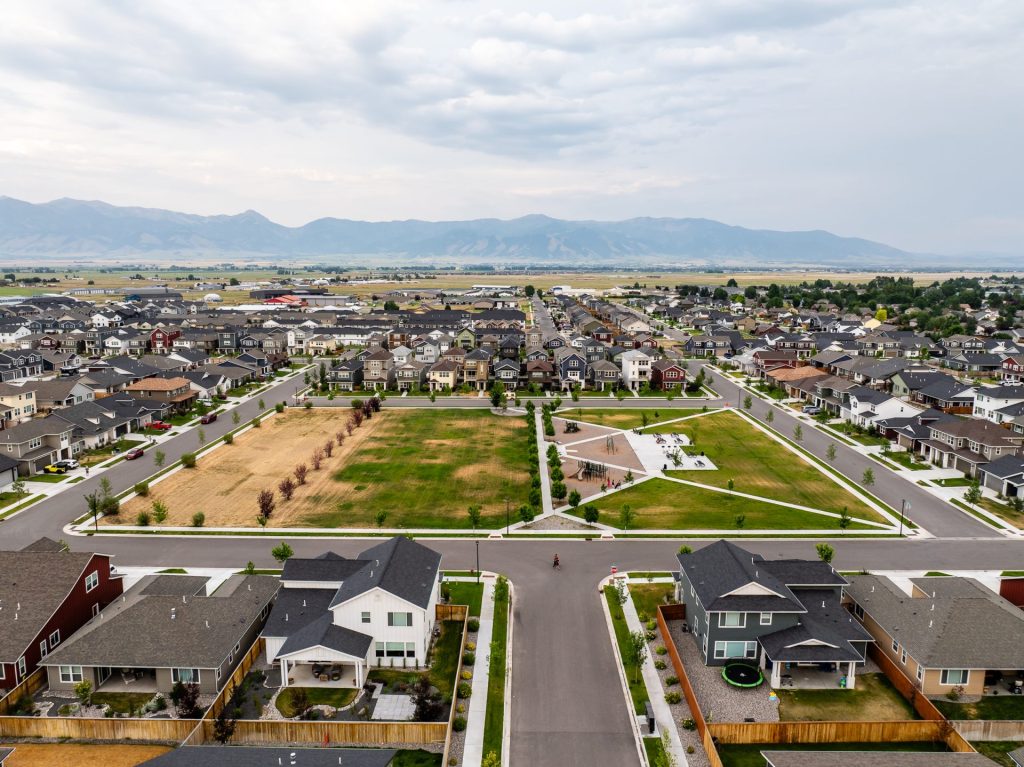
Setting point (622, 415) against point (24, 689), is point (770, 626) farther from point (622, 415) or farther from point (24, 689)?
point (622, 415)

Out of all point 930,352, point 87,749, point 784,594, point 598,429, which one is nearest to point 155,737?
point 87,749

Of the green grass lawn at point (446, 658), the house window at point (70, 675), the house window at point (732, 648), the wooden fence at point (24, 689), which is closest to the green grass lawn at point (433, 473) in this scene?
the green grass lawn at point (446, 658)

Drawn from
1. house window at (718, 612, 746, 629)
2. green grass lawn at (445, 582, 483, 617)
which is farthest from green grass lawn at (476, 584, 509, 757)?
house window at (718, 612, 746, 629)

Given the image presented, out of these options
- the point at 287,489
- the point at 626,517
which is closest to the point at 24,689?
the point at 287,489

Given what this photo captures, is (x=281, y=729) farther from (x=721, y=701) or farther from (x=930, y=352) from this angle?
(x=930, y=352)

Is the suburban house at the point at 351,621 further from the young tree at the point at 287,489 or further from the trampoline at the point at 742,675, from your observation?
the young tree at the point at 287,489

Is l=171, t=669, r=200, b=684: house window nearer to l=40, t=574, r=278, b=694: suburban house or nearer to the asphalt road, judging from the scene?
l=40, t=574, r=278, b=694: suburban house

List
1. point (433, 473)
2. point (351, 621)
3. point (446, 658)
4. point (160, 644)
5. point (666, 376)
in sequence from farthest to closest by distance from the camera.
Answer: point (666, 376) < point (433, 473) < point (446, 658) < point (351, 621) < point (160, 644)
